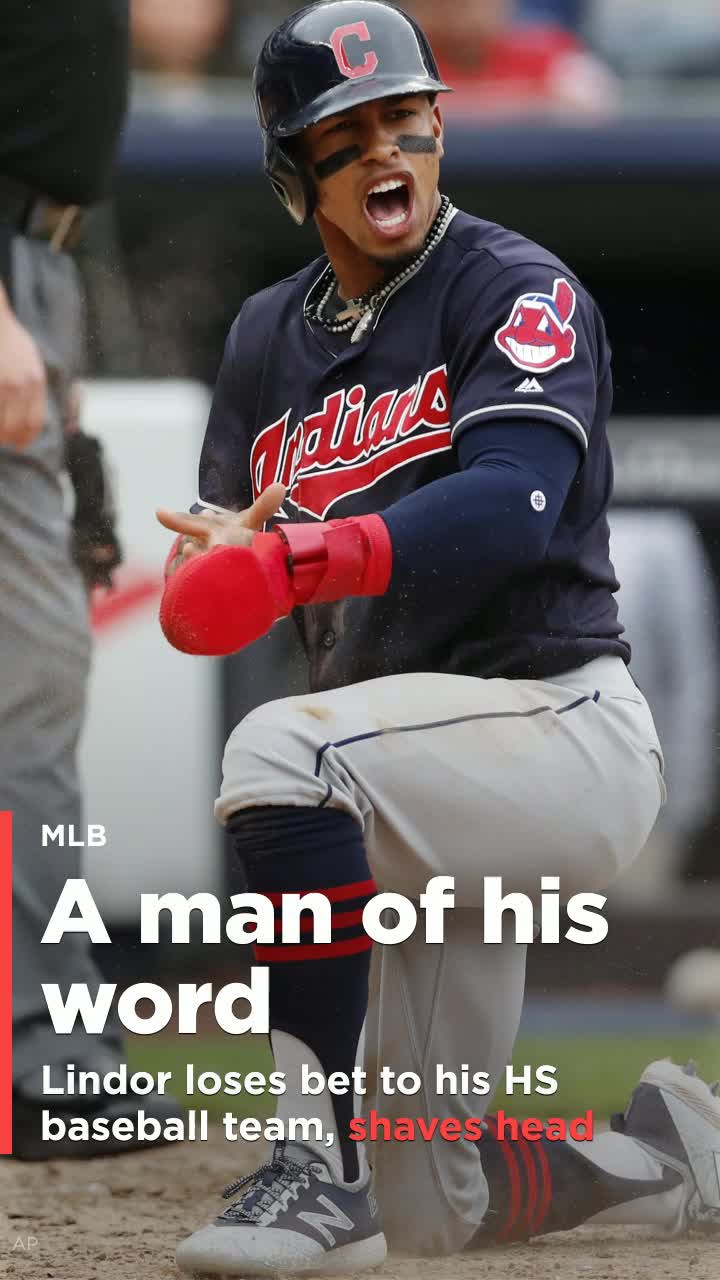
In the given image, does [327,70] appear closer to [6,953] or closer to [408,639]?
[408,639]

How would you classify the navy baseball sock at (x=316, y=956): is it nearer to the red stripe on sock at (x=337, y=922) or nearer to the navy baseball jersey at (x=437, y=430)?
the red stripe on sock at (x=337, y=922)

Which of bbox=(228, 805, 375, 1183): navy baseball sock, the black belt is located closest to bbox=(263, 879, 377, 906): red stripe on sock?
bbox=(228, 805, 375, 1183): navy baseball sock

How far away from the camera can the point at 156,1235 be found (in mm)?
1827

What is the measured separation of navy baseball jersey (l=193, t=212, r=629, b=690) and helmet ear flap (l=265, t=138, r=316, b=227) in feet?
0.37

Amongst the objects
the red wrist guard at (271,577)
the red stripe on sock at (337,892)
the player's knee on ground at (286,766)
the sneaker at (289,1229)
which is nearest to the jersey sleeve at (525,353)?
the red wrist guard at (271,577)

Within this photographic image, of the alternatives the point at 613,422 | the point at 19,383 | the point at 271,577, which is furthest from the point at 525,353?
the point at 613,422

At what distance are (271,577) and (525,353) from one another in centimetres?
32

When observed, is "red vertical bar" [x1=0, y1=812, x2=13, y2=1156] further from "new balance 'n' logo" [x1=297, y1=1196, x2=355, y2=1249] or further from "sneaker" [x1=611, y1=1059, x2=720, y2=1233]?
"sneaker" [x1=611, y1=1059, x2=720, y2=1233]

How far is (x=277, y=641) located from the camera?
189 cm

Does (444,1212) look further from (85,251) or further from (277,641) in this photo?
(85,251)

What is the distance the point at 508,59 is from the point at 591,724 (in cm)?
174

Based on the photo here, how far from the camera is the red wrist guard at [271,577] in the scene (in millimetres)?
1493

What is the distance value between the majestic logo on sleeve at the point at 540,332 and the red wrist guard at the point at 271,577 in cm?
22

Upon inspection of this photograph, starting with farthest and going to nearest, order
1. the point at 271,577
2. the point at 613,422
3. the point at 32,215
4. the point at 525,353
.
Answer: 1. the point at 613,422
2. the point at 32,215
3. the point at 525,353
4. the point at 271,577
